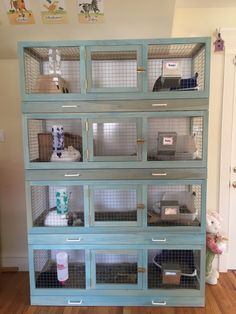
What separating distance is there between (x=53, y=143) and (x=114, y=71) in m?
0.76

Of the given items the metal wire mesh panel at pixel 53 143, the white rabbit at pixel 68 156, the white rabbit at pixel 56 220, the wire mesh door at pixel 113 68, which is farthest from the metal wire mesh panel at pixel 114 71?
the white rabbit at pixel 56 220

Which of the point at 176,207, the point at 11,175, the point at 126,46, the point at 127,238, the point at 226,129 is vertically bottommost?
the point at 127,238

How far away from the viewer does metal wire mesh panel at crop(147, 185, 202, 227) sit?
2.00m

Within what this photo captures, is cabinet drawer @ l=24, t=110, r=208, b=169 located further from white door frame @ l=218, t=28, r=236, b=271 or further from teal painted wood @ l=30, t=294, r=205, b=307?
teal painted wood @ l=30, t=294, r=205, b=307

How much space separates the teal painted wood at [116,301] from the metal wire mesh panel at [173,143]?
110 cm

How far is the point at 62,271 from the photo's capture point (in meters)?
2.06

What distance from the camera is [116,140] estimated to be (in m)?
2.01

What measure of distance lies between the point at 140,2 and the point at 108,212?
163cm

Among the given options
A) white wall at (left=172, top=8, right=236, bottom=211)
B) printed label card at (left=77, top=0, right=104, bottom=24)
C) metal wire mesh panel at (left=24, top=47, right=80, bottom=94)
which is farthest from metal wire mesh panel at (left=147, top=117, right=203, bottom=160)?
printed label card at (left=77, top=0, right=104, bottom=24)

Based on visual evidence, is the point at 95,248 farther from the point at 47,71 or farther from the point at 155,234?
the point at 47,71

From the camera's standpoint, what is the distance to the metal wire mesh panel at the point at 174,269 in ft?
6.68

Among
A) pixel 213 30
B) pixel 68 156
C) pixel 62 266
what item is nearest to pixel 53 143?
pixel 68 156

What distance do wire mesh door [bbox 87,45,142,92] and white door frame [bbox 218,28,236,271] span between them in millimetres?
882

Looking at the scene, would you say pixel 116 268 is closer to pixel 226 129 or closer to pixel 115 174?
pixel 115 174
